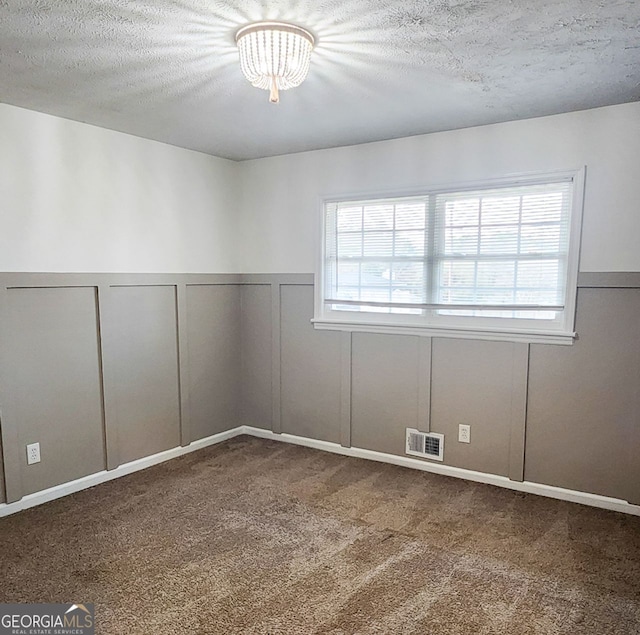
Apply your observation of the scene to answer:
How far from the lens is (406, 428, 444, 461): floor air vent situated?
3.63 metres

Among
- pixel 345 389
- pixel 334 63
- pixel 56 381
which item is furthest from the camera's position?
pixel 345 389

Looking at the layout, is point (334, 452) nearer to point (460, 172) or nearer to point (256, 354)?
point (256, 354)

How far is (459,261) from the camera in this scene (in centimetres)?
348

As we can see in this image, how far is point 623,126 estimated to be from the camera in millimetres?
2885

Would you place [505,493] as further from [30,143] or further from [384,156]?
[30,143]

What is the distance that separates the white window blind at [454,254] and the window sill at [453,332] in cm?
9

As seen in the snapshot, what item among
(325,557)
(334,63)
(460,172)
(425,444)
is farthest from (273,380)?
(334,63)

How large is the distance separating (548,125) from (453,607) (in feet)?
8.97

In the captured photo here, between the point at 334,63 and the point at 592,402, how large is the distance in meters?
2.44

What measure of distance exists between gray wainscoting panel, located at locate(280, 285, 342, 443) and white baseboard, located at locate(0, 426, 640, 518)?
11 cm

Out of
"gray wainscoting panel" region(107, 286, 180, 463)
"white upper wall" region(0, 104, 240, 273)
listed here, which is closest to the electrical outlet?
"gray wainscoting panel" region(107, 286, 180, 463)

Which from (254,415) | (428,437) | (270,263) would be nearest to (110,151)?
(270,263)

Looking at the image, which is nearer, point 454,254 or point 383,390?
point 454,254

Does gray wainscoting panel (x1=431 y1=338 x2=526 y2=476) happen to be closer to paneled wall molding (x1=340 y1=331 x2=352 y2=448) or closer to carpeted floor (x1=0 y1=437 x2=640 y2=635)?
carpeted floor (x1=0 y1=437 x2=640 y2=635)
